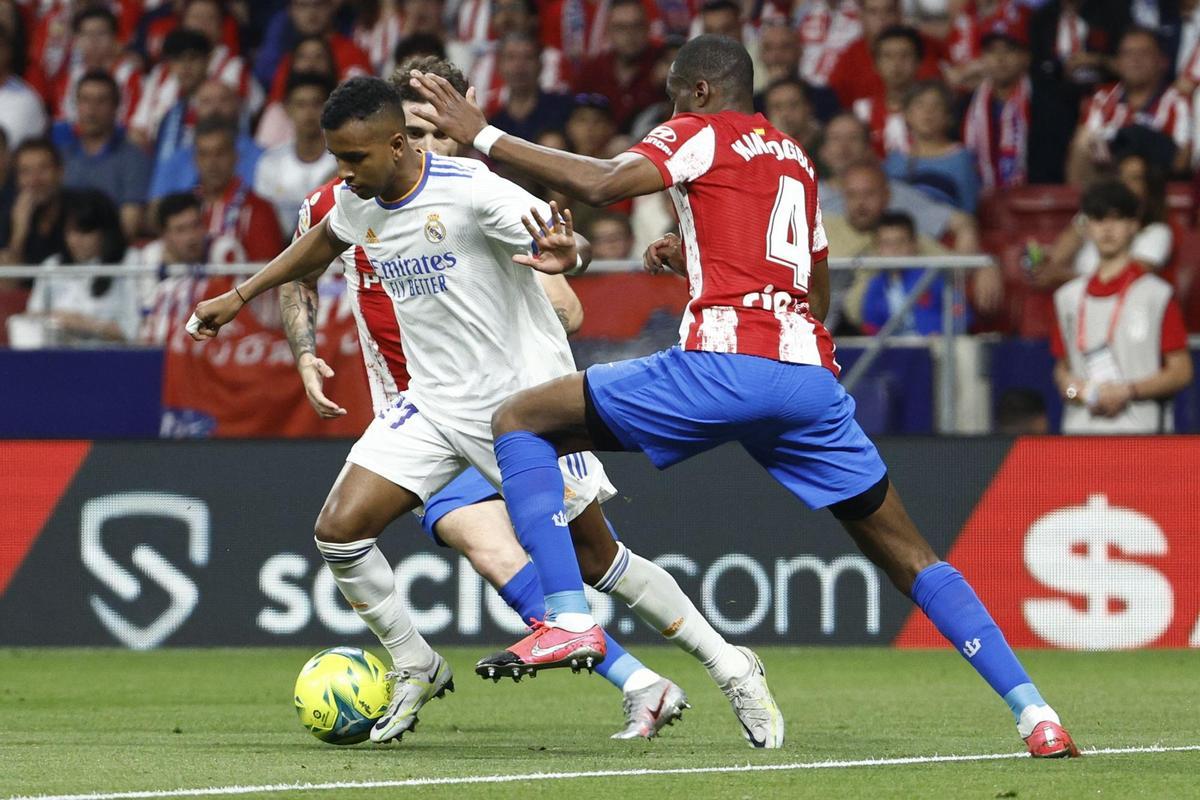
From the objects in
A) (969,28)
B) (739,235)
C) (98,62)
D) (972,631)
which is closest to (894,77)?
(969,28)

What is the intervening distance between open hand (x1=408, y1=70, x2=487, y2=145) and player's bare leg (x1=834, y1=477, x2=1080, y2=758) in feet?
5.12

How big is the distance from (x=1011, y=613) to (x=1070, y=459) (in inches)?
33.2

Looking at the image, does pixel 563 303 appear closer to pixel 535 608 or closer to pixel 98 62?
pixel 535 608

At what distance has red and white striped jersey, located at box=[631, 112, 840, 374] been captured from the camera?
19.8 ft

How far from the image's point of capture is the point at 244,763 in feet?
20.1

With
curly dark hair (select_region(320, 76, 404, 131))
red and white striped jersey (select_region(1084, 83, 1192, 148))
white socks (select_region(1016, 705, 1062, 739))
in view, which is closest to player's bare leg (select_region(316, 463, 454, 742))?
curly dark hair (select_region(320, 76, 404, 131))

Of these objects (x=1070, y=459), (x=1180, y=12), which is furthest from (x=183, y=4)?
(x=1070, y=459)

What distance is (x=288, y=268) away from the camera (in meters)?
6.92

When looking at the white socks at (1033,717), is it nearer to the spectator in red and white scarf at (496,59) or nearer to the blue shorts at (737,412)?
the blue shorts at (737,412)

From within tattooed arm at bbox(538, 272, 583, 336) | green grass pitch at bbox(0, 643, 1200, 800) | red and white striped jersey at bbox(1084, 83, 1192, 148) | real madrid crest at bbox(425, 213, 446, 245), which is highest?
real madrid crest at bbox(425, 213, 446, 245)

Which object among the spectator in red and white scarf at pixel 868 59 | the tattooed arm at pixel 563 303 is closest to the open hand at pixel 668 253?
the tattooed arm at pixel 563 303

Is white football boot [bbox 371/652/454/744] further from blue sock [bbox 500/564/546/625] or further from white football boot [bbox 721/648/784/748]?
white football boot [bbox 721/648/784/748]

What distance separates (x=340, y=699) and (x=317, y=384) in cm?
108

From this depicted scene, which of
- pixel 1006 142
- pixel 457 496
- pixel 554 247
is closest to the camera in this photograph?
pixel 554 247
